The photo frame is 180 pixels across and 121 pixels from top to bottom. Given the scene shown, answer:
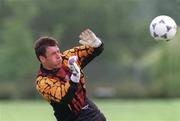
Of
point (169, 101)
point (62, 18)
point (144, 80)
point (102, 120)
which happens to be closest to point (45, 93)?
point (102, 120)

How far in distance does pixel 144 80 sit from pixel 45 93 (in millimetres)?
21030

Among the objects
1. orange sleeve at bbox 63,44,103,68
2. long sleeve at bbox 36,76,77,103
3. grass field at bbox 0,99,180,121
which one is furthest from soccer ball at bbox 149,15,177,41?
grass field at bbox 0,99,180,121

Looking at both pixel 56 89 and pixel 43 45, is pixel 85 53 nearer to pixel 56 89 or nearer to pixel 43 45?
pixel 43 45

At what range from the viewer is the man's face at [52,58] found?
22.3 ft

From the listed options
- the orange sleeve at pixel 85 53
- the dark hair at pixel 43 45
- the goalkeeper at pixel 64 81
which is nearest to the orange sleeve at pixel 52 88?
the goalkeeper at pixel 64 81

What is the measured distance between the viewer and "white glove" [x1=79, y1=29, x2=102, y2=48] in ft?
23.4

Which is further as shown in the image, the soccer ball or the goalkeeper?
the soccer ball

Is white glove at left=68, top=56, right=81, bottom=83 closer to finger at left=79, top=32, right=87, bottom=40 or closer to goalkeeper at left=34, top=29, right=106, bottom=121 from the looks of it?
goalkeeper at left=34, top=29, right=106, bottom=121

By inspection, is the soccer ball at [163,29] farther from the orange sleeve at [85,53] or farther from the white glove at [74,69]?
the white glove at [74,69]

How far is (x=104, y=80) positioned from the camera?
28.2 m

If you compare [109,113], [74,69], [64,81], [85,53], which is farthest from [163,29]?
[109,113]

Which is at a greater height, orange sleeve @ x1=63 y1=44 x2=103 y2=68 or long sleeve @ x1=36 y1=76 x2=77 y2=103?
orange sleeve @ x1=63 y1=44 x2=103 y2=68

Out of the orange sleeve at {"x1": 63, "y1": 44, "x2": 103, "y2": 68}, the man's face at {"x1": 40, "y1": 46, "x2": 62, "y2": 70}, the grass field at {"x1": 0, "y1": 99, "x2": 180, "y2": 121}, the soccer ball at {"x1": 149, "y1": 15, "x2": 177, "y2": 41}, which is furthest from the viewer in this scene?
the grass field at {"x1": 0, "y1": 99, "x2": 180, "y2": 121}

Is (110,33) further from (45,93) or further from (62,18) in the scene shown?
(45,93)
